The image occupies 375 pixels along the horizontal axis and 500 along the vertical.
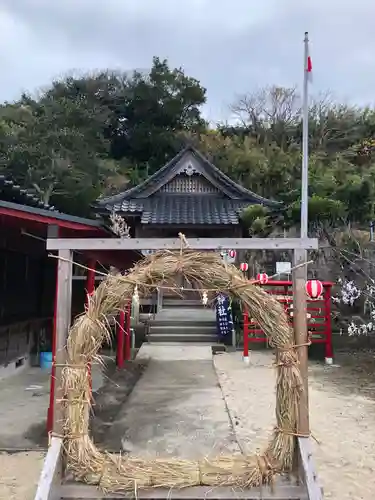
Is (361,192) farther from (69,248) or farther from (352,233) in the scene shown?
(69,248)

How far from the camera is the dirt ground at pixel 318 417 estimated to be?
12.5 ft

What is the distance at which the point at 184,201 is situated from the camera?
16.3 meters

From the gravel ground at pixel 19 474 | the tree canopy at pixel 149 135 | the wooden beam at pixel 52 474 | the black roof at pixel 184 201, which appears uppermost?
the tree canopy at pixel 149 135

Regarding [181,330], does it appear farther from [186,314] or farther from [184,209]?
[184,209]

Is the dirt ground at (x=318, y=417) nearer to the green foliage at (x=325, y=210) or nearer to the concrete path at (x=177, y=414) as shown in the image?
the concrete path at (x=177, y=414)

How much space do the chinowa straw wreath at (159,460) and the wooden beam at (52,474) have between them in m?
0.07

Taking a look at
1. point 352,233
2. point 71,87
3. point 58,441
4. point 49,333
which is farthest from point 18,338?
point 71,87

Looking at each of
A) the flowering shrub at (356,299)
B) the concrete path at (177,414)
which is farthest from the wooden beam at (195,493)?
the flowering shrub at (356,299)

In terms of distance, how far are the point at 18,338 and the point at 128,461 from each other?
221 inches

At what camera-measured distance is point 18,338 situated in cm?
827

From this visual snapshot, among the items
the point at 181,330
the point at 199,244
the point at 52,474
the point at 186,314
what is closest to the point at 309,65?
the point at 181,330

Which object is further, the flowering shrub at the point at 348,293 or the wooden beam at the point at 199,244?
the flowering shrub at the point at 348,293

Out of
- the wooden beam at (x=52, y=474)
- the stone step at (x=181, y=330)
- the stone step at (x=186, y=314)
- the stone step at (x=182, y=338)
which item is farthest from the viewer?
the stone step at (x=186, y=314)

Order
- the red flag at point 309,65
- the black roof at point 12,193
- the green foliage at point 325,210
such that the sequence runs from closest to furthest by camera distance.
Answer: the black roof at point 12,193, the red flag at point 309,65, the green foliage at point 325,210
